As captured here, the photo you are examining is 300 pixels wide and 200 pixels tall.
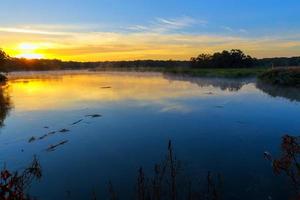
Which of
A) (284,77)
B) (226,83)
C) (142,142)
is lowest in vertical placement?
(226,83)

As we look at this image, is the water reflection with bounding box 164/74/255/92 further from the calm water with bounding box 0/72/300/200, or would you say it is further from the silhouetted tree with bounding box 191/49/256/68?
the silhouetted tree with bounding box 191/49/256/68

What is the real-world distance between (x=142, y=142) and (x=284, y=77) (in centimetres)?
2352

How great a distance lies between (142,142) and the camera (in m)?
11.1

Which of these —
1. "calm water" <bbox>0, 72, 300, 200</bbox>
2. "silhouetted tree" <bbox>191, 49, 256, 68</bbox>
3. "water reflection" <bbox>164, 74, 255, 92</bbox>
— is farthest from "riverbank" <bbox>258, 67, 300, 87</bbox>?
"silhouetted tree" <bbox>191, 49, 256, 68</bbox>

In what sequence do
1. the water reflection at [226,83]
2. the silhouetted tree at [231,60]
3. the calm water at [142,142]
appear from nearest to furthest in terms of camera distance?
the calm water at [142,142] < the water reflection at [226,83] < the silhouetted tree at [231,60]

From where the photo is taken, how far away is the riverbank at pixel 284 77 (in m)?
29.7

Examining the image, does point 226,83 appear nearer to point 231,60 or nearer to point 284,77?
point 284,77

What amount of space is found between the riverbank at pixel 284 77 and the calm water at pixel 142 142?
10256 mm

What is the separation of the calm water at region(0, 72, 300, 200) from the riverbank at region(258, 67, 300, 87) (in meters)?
10.3

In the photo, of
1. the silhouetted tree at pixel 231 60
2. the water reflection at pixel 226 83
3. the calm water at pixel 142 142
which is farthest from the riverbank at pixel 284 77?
the silhouetted tree at pixel 231 60

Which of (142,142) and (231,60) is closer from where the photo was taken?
(142,142)

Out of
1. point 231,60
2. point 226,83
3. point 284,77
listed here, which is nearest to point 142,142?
point 284,77

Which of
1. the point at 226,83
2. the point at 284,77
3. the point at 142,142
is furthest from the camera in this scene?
the point at 226,83

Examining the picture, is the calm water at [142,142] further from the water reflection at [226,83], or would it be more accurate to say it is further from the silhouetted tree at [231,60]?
the silhouetted tree at [231,60]
